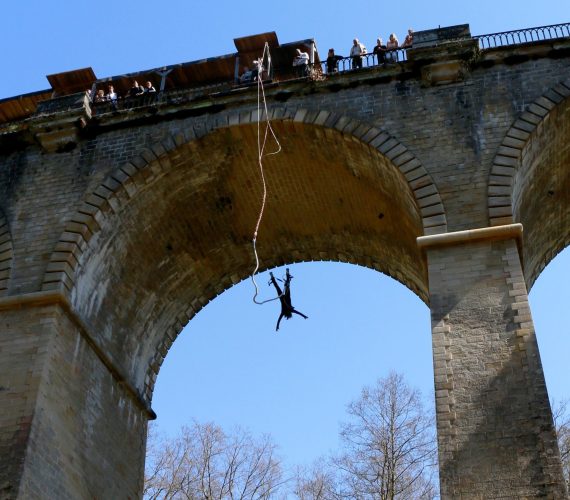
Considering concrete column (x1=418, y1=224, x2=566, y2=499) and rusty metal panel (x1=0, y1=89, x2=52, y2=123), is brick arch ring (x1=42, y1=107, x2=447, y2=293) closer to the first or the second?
concrete column (x1=418, y1=224, x2=566, y2=499)

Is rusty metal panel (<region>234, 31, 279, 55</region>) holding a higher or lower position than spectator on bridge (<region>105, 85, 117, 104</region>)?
higher

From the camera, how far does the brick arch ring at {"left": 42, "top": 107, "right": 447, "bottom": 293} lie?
1389 centimetres

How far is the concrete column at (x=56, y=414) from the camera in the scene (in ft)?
41.9

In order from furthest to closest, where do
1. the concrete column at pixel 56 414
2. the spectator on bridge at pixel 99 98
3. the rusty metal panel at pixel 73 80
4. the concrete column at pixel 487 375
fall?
the rusty metal panel at pixel 73 80
the spectator on bridge at pixel 99 98
the concrete column at pixel 56 414
the concrete column at pixel 487 375

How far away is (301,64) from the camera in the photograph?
16906 mm

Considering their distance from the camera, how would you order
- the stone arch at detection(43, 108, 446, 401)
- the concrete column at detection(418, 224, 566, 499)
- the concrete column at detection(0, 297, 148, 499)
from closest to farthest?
the concrete column at detection(418, 224, 566, 499) → the concrete column at detection(0, 297, 148, 499) → the stone arch at detection(43, 108, 446, 401)

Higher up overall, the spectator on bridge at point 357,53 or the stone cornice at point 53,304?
the spectator on bridge at point 357,53

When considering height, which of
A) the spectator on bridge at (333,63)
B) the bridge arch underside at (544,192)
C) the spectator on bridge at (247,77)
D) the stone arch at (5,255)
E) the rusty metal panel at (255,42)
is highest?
the rusty metal panel at (255,42)

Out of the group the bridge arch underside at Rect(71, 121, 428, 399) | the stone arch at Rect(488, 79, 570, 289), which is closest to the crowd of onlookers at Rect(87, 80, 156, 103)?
the bridge arch underside at Rect(71, 121, 428, 399)

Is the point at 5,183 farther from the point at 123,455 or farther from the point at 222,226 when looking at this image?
the point at 123,455

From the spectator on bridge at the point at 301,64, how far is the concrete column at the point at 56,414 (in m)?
6.55

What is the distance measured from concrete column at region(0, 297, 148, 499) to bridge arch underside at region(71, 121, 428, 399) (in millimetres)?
706

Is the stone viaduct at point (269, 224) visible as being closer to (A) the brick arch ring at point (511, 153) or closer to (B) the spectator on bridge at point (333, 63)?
(A) the brick arch ring at point (511, 153)

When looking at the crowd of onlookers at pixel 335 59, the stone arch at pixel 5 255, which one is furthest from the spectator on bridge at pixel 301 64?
the stone arch at pixel 5 255
